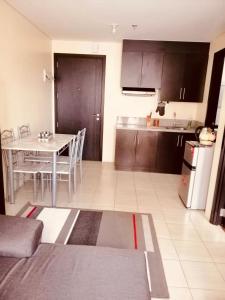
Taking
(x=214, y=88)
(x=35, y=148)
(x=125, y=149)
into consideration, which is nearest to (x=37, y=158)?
(x=35, y=148)

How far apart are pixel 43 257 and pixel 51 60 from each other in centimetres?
407

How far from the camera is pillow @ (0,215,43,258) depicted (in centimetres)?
137

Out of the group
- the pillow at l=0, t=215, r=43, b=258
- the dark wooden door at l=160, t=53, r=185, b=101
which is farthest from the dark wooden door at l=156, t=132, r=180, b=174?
the pillow at l=0, t=215, r=43, b=258

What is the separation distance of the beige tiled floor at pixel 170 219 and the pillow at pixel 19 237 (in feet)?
3.57

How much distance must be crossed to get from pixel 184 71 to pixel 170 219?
2.82 meters

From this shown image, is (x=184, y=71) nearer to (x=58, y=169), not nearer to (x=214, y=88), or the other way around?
(x=214, y=88)

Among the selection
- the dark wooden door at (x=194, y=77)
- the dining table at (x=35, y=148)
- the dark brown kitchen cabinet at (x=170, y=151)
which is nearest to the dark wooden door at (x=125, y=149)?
the dark brown kitchen cabinet at (x=170, y=151)

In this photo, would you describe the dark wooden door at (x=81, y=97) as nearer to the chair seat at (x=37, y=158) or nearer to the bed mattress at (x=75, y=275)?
the chair seat at (x=37, y=158)

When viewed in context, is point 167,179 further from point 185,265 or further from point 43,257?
point 43,257

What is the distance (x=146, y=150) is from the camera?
429cm

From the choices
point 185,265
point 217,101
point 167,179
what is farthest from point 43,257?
point 217,101

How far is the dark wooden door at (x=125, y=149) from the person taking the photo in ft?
13.9

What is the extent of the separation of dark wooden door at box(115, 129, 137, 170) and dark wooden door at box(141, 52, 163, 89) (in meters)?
0.97

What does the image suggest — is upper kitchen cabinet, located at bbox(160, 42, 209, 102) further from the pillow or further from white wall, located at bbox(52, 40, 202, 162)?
the pillow
